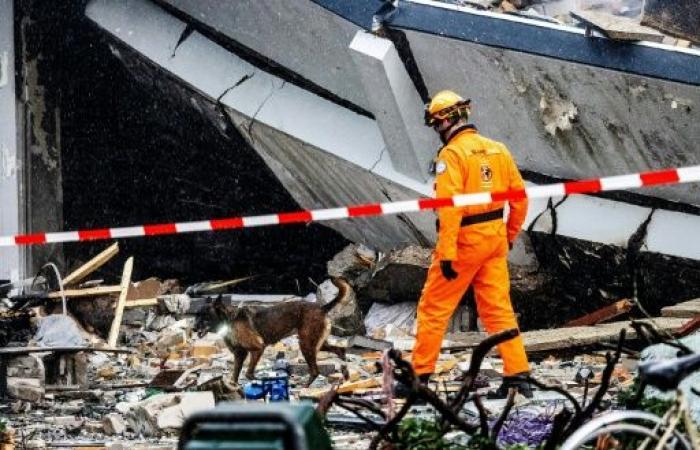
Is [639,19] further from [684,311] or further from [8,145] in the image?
[8,145]

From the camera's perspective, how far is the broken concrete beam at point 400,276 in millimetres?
9875

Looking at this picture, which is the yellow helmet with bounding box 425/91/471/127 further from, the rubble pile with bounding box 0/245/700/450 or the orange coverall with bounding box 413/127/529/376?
the rubble pile with bounding box 0/245/700/450

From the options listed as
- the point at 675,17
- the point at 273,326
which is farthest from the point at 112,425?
the point at 675,17

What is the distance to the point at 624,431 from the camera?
315 centimetres

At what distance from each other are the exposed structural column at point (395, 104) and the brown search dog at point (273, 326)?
6.90ft

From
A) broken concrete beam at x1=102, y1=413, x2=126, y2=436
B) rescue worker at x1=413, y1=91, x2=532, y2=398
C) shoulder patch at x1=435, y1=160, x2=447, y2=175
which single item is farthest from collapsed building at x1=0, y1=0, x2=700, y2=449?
shoulder patch at x1=435, y1=160, x2=447, y2=175

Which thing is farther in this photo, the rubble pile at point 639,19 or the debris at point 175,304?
the debris at point 175,304

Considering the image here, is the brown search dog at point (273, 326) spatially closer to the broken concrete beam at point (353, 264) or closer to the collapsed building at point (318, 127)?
the collapsed building at point (318, 127)

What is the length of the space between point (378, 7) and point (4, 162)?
483 centimetres

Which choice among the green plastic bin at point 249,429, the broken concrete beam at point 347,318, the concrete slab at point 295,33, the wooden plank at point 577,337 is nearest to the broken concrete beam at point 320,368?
the wooden plank at point 577,337

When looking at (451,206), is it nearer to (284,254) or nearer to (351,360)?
(351,360)

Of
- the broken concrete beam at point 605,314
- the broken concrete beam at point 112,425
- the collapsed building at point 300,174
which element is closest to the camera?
the broken concrete beam at point 112,425

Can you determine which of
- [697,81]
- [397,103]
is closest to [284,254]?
[397,103]

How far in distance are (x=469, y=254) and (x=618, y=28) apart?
→ 2595 millimetres
